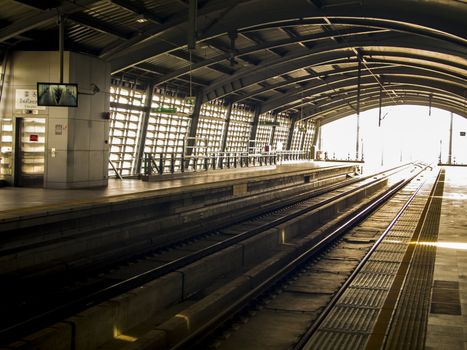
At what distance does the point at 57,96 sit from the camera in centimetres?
1662

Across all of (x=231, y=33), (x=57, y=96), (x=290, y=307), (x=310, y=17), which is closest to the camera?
(x=290, y=307)

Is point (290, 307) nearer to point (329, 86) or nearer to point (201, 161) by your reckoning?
point (201, 161)

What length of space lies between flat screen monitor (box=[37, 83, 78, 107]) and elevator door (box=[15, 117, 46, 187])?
5.62ft

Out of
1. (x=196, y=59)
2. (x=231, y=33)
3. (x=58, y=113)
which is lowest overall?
(x=58, y=113)

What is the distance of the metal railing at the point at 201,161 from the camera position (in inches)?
978

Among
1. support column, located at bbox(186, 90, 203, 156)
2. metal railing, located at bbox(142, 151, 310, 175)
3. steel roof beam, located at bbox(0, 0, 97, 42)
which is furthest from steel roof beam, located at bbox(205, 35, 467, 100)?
steel roof beam, located at bbox(0, 0, 97, 42)

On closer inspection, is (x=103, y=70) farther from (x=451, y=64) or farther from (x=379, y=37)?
(x=451, y=64)

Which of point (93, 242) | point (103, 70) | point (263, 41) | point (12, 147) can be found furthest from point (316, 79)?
point (93, 242)

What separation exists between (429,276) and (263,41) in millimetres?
22306

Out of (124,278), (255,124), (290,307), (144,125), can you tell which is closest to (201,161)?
(144,125)

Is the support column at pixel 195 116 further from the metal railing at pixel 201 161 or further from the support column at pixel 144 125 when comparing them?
the support column at pixel 144 125

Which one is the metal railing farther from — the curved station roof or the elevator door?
the elevator door

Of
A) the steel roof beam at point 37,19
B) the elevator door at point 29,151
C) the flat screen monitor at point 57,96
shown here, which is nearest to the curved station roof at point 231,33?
the steel roof beam at point 37,19

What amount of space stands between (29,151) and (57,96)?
8.99ft
